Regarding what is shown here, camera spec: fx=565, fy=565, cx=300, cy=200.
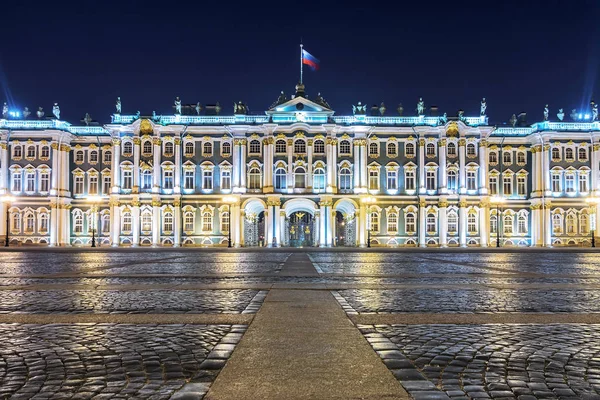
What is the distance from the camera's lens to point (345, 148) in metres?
58.4

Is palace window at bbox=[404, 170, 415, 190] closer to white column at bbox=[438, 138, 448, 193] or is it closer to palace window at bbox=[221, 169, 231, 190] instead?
white column at bbox=[438, 138, 448, 193]

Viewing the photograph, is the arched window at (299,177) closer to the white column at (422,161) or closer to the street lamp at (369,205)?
the street lamp at (369,205)

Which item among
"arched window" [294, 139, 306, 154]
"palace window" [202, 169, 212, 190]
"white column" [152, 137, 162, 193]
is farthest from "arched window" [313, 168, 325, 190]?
"white column" [152, 137, 162, 193]

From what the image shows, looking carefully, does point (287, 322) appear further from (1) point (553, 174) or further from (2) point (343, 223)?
(1) point (553, 174)

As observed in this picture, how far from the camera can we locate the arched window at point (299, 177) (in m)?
57.5

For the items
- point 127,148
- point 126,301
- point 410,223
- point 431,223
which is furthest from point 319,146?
point 126,301

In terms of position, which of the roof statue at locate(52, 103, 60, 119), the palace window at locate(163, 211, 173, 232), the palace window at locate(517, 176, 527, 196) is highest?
the roof statue at locate(52, 103, 60, 119)

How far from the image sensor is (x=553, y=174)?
59.4m

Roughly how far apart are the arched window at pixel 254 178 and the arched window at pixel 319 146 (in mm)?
6240

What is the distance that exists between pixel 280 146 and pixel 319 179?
17.1ft

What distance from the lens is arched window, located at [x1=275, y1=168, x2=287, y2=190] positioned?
5753cm

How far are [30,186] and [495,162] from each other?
160 ft

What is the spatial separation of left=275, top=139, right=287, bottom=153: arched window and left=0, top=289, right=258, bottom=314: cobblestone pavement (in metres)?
44.4

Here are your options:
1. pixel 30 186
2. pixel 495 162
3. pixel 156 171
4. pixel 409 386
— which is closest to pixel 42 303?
pixel 409 386
